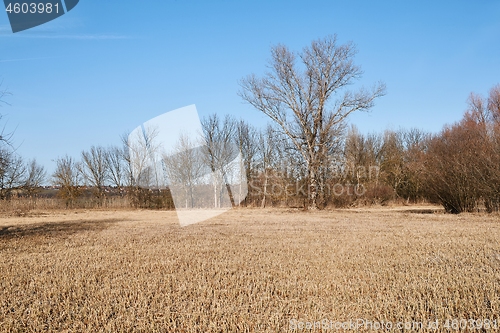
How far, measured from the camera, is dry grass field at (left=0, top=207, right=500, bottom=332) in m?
4.90

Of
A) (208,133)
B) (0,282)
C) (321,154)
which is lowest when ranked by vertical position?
(0,282)

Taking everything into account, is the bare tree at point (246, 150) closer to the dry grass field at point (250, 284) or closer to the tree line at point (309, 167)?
the tree line at point (309, 167)

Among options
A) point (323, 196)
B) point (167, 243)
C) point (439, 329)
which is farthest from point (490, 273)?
point (323, 196)

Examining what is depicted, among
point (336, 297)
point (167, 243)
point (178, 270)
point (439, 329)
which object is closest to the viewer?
point (439, 329)

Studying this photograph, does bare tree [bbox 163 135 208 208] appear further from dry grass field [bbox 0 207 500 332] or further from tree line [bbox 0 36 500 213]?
dry grass field [bbox 0 207 500 332]

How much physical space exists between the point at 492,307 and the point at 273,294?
3.02 metres

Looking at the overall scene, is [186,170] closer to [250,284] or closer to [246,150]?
[246,150]

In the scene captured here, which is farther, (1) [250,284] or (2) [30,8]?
(2) [30,8]

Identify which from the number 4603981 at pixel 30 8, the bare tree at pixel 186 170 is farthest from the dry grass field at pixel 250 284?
the bare tree at pixel 186 170

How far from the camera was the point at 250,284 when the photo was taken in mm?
6633

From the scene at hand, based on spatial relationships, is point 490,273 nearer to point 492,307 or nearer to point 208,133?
point 492,307

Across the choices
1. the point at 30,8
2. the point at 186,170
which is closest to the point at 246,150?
the point at 186,170

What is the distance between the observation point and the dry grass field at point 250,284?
4902 mm

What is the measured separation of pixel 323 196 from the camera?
96.3 ft
